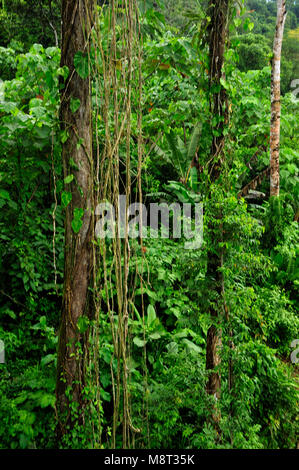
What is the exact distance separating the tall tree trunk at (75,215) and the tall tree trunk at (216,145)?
2.22 feet

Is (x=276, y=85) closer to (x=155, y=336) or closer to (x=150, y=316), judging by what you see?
(x=150, y=316)

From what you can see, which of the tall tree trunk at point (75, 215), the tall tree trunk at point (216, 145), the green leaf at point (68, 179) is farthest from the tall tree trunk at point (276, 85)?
the green leaf at point (68, 179)

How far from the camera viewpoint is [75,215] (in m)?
1.79

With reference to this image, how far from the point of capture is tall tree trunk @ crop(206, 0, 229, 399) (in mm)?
1987

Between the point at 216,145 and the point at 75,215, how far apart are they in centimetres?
89

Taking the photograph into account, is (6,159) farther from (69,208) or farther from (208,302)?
(208,302)

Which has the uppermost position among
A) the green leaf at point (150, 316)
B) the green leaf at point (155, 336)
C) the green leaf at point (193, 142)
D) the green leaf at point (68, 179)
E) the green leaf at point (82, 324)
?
the green leaf at point (193, 142)

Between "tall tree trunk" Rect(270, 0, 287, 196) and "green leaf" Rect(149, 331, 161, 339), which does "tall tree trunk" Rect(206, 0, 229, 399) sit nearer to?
"green leaf" Rect(149, 331, 161, 339)

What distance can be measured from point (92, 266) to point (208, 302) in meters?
0.65

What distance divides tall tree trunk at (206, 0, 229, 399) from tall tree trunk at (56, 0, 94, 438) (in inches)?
26.7

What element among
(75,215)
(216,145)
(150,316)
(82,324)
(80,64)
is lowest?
(150,316)

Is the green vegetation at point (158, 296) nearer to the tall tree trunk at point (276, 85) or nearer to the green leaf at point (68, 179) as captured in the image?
the green leaf at point (68, 179)

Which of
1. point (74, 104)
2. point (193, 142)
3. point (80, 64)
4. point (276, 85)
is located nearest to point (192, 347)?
point (74, 104)

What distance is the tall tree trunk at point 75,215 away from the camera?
1.71 meters
